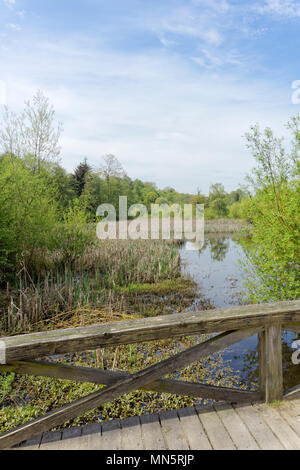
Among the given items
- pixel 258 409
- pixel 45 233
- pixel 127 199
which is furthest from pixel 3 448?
pixel 127 199

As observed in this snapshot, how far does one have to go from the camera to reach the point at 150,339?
214 cm

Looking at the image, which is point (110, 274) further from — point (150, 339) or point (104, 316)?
point (150, 339)

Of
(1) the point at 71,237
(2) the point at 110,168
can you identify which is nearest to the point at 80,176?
(2) the point at 110,168

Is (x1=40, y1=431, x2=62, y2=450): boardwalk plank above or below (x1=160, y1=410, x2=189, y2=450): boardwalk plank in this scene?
below

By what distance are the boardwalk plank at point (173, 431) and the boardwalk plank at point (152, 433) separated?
4 centimetres

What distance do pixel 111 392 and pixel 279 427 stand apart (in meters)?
1.15

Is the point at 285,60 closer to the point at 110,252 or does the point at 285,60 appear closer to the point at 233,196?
the point at 110,252

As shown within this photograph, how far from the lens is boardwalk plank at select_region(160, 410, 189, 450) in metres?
2.02

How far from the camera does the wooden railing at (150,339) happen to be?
1980 mm

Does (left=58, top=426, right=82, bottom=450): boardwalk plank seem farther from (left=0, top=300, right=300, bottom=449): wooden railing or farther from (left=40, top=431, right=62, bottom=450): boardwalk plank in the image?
(left=0, top=300, right=300, bottom=449): wooden railing

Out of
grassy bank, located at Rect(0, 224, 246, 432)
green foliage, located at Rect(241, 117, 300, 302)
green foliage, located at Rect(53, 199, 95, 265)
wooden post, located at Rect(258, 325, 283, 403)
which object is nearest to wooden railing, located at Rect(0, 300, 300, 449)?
wooden post, located at Rect(258, 325, 283, 403)

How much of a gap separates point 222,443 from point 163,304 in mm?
5890

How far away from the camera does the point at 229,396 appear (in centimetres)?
242

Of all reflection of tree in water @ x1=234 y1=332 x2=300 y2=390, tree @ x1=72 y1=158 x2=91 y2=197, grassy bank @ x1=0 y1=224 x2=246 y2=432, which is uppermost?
tree @ x1=72 y1=158 x2=91 y2=197
